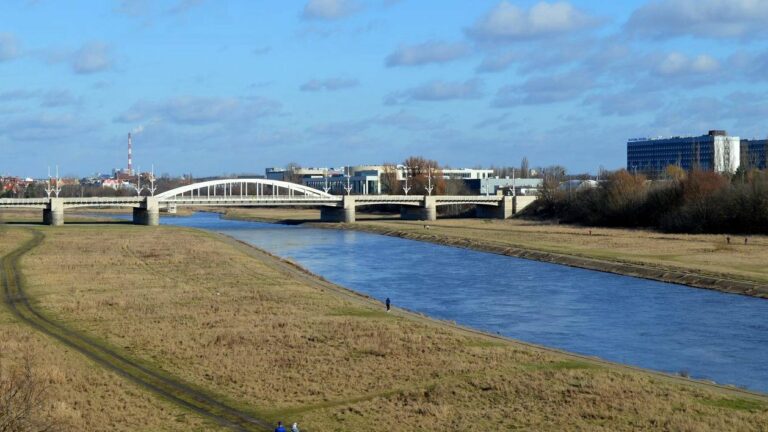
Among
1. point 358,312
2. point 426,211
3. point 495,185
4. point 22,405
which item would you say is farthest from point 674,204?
point 495,185

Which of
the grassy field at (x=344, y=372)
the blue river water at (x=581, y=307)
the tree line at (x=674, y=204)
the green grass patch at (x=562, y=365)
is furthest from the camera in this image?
the tree line at (x=674, y=204)

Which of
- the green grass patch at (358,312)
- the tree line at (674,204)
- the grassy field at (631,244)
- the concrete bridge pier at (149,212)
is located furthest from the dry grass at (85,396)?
the concrete bridge pier at (149,212)

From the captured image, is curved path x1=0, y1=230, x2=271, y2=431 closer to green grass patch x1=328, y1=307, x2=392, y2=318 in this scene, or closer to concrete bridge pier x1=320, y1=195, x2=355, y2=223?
green grass patch x1=328, y1=307, x2=392, y2=318

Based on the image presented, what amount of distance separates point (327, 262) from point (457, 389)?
4268 cm

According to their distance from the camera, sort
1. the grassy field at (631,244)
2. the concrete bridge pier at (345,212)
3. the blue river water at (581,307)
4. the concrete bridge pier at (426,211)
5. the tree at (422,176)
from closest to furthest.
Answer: the blue river water at (581,307)
the grassy field at (631,244)
the concrete bridge pier at (345,212)
the concrete bridge pier at (426,211)
the tree at (422,176)

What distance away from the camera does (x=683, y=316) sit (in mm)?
38219

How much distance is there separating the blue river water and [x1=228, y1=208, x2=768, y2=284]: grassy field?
166 inches

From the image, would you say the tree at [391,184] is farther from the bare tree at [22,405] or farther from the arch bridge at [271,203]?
the bare tree at [22,405]

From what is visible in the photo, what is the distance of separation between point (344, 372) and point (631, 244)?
5283cm

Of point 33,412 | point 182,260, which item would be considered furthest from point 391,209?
point 33,412

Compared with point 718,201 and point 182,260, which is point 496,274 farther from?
point 718,201

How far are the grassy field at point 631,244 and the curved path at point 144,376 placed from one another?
3247 cm

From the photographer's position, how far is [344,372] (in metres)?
25.2

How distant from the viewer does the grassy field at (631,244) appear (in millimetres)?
55531
